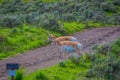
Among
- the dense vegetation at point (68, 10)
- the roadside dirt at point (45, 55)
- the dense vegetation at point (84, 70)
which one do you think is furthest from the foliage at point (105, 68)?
the dense vegetation at point (68, 10)

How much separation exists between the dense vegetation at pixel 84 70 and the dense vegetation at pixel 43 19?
437 cm

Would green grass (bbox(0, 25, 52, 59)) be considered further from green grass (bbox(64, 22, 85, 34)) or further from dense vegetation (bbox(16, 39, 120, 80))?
dense vegetation (bbox(16, 39, 120, 80))

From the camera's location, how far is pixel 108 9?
49.5 metres

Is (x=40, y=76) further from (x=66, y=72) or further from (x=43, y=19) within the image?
(x=43, y=19)

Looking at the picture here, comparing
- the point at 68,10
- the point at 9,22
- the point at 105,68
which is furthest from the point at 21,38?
the point at 68,10

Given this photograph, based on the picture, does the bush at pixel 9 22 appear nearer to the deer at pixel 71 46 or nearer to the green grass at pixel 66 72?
the deer at pixel 71 46

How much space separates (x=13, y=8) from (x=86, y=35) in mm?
15814

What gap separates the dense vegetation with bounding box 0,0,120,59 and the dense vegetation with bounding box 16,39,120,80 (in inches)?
172

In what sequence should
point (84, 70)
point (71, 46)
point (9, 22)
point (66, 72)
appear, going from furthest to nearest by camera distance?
point (9, 22) < point (71, 46) < point (84, 70) < point (66, 72)

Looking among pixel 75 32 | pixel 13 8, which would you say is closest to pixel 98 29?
pixel 75 32

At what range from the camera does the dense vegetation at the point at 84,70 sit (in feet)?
68.4

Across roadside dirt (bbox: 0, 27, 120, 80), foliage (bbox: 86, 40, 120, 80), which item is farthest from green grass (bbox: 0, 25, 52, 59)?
foliage (bbox: 86, 40, 120, 80)

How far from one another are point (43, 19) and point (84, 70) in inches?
546

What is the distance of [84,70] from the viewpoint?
2300 cm
